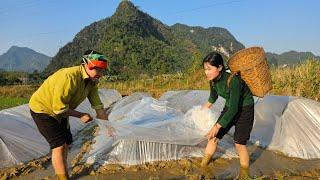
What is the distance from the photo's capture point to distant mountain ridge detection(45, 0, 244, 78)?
42125 millimetres

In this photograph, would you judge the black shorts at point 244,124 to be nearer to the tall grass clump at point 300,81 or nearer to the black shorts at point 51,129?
the black shorts at point 51,129

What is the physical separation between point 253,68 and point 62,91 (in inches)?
66.0

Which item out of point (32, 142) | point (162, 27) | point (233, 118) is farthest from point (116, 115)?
point (162, 27)

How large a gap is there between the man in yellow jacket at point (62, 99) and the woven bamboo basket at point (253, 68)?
125 centimetres

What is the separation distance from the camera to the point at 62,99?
121 inches

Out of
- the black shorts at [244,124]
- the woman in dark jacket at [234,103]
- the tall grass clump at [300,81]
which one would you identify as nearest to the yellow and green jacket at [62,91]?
the woman in dark jacket at [234,103]

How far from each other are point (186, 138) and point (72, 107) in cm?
136

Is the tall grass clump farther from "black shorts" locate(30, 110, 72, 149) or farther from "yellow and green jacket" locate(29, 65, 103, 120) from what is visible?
"black shorts" locate(30, 110, 72, 149)

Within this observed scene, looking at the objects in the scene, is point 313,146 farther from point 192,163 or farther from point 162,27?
point 162,27

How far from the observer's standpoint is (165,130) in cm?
437

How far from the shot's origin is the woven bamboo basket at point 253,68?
12.0 feet

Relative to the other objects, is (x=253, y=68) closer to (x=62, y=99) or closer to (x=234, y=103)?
(x=234, y=103)

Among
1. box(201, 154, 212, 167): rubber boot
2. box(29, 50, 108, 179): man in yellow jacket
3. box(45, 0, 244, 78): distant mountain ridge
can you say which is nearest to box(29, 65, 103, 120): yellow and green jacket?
box(29, 50, 108, 179): man in yellow jacket

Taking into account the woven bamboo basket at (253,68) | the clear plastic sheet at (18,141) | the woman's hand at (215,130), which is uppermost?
the woven bamboo basket at (253,68)
